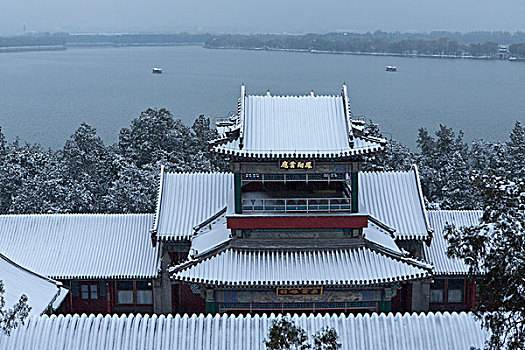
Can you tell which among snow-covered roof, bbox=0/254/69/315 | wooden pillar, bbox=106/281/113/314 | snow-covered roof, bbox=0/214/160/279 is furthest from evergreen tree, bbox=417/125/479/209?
snow-covered roof, bbox=0/254/69/315

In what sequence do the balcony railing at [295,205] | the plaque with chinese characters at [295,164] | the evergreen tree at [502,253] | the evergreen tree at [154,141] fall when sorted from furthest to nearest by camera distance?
the evergreen tree at [154,141] < the balcony railing at [295,205] < the plaque with chinese characters at [295,164] < the evergreen tree at [502,253]

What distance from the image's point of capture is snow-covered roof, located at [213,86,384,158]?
18891 mm

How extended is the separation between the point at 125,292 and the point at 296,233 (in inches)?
260

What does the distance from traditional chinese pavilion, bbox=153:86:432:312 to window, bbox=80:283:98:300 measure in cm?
319

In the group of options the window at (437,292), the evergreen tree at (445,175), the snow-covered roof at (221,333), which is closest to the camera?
the snow-covered roof at (221,333)

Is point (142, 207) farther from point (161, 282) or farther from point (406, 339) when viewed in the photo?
point (406, 339)

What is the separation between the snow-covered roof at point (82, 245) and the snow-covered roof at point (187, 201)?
1.43 m

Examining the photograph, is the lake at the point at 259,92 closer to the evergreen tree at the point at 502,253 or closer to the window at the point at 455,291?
the window at the point at 455,291

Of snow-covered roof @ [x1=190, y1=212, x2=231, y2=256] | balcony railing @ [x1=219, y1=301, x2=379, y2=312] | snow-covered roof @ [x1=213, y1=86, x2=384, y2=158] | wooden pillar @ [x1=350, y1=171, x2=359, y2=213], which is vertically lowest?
balcony railing @ [x1=219, y1=301, x2=379, y2=312]

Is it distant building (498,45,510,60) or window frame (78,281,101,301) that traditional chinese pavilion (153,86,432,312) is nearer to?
window frame (78,281,101,301)

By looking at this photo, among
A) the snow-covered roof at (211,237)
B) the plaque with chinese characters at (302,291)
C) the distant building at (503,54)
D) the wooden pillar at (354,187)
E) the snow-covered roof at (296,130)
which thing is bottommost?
the plaque with chinese characters at (302,291)

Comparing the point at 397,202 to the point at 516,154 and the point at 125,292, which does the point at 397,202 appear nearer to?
the point at 125,292

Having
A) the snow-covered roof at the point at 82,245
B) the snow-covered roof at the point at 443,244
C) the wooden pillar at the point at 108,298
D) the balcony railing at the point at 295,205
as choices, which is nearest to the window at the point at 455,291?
the snow-covered roof at the point at 443,244

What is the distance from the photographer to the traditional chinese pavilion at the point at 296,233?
1861 cm
